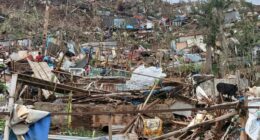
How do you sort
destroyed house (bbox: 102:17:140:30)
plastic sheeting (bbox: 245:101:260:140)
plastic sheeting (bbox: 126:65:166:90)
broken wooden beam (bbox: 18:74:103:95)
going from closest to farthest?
1. plastic sheeting (bbox: 245:101:260:140)
2. broken wooden beam (bbox: 18:74:103:95)
3. plastic sheeting (bbox: 126:65:166:90)
4. destroyed house (bbox: 102:17:140:30)

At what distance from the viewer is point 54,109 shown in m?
8.74

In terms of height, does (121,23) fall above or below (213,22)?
below

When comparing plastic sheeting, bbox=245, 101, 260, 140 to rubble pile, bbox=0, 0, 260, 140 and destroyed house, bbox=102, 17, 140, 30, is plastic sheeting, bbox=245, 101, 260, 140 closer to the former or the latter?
rubble pile, bbox=0, 0, 260, 140

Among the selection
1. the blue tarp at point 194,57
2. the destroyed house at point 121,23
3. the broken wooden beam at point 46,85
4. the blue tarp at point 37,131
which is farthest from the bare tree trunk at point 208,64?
the blue tarp at point 37,131

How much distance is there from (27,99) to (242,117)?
5834 millimetres

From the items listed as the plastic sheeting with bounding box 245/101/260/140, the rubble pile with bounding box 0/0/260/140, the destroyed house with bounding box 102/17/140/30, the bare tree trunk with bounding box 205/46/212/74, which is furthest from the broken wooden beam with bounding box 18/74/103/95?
the destroyed house with bounding box 102/17/140/30

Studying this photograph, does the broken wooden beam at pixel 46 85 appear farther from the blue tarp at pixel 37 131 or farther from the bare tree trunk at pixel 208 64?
the bare tree trunk at pixel 208 64

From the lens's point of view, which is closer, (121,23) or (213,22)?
(213,22)

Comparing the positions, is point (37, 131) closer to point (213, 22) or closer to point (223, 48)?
point (223, 48)

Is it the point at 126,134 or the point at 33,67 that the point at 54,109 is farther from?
the point at 33,67

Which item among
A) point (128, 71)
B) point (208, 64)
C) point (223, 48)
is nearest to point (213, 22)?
point (223, 48)

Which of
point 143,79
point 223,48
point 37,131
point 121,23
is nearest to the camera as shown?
point 37,131

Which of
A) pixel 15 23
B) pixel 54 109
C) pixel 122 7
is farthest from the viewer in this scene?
pixel 122 7

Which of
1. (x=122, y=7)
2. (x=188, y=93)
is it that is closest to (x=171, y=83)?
(x=188, y=93)
